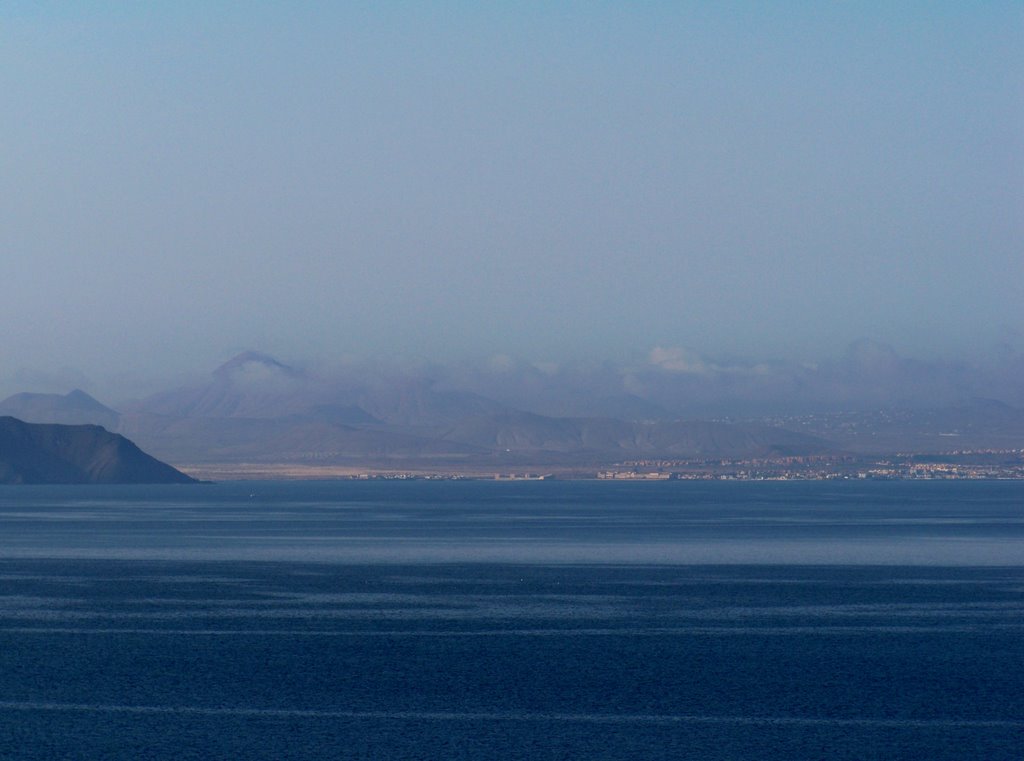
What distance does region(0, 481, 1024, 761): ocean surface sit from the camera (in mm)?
44344

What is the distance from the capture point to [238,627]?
6725 cm

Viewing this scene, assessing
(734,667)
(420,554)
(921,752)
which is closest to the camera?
(921,752)

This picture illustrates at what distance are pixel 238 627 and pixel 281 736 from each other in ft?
77.1

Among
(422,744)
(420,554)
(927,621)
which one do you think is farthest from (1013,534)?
(422,744)

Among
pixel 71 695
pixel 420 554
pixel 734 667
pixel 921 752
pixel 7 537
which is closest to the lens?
pixel 921 752

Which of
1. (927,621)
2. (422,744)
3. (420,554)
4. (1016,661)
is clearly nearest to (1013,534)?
(420,554)

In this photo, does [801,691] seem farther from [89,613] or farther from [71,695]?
[89,613]

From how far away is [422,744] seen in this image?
Result: 4325 centimetres

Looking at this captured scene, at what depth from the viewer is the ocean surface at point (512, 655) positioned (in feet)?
145

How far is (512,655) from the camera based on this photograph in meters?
59.2

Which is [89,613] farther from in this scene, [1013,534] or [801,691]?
[1013,534]

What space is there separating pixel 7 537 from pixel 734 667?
321 ft

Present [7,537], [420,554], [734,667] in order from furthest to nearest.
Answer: [7,537] < [420,554] < [734,667]

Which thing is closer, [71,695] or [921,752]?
[921,752]
